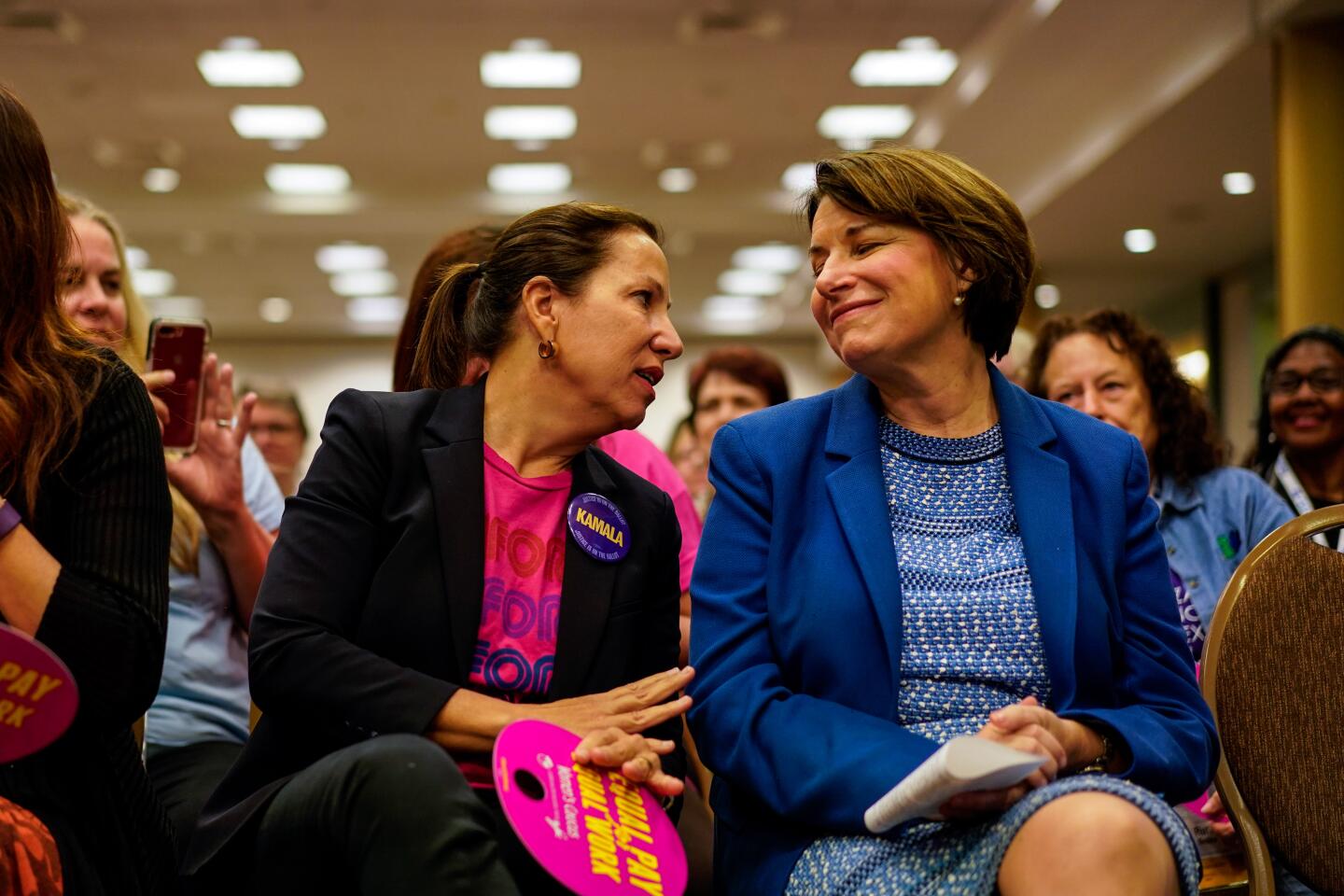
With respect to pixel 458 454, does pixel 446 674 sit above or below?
below

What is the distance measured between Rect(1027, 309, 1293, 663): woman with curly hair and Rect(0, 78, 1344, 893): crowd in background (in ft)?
2.86

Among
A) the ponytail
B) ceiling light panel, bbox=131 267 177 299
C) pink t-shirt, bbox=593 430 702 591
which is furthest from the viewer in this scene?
ceiling light panel, bbox=131 267 177 299

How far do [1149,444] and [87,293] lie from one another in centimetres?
245

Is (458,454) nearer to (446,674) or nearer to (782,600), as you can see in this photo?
(446,674)

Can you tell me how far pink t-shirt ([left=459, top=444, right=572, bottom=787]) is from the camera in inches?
74.2

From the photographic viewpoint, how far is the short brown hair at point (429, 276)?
8.86 feet

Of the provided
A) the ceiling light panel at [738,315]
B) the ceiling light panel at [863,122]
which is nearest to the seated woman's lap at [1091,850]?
the ceiling light panel at [863,122]

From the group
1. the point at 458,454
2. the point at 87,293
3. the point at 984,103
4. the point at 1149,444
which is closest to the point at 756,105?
the point at 984,103

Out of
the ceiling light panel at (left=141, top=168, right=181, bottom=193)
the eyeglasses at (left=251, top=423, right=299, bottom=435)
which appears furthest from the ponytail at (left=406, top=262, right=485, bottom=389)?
the ceiling light panel at (left=141, top=168, right=181, bottom=193)

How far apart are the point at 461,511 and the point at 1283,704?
125 centimetres

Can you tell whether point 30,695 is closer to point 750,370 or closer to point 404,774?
point 404,774

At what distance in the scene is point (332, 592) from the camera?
182 cm

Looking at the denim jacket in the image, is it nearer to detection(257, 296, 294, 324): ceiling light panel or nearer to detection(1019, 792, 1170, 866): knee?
detection(1019, 792, 1170, 866): knee

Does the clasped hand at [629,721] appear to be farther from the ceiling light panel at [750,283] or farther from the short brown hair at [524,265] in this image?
the ceiling light panel at [750,283]
